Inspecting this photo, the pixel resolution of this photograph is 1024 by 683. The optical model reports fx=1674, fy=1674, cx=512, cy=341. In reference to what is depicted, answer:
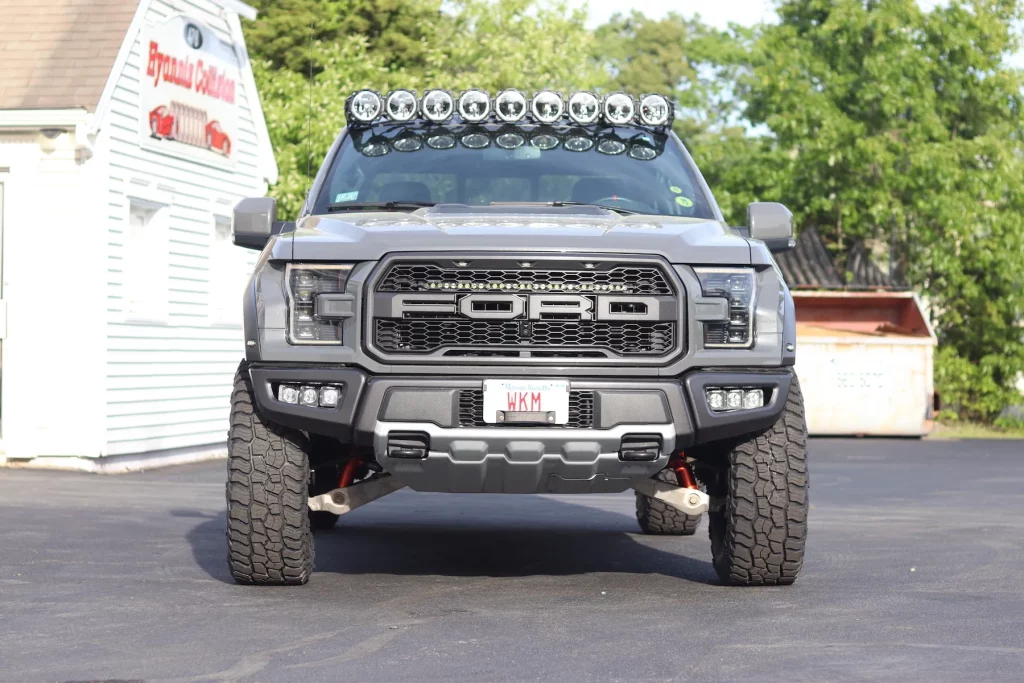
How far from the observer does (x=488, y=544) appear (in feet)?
33.0

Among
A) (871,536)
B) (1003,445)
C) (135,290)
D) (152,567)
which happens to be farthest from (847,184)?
(152,567)

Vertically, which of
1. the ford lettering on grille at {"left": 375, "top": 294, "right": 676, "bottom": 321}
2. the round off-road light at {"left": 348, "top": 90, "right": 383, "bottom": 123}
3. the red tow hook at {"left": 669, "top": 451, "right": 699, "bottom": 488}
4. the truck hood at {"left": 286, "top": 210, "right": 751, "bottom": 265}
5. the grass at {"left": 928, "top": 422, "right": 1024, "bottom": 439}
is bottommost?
the grass at {"left": 928, "top": 422, "right": 1024, "bottom": 439}

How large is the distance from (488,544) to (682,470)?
2.52 m

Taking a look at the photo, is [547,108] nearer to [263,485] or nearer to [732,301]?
[732,301]

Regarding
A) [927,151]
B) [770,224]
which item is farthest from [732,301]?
[927,151]

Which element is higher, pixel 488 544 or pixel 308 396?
pixel 308 396

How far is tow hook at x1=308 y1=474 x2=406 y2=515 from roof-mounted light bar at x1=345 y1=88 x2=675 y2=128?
209cm

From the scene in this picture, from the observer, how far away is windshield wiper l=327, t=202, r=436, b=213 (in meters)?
7.96

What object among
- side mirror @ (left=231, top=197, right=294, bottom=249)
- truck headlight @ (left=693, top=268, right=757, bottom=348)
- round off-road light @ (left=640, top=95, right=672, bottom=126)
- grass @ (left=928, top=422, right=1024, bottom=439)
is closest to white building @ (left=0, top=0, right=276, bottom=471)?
round off-road light @ (left=640, top=95, right=672, bottom=126)

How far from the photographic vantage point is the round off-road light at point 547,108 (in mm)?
8805

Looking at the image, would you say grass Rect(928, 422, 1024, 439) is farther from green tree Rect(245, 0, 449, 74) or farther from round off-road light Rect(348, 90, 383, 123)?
green tree Rect(245, 0, 449, 74)

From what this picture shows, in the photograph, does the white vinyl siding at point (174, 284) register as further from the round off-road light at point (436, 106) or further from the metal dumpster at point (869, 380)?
the round off-road light at point (436, 106)

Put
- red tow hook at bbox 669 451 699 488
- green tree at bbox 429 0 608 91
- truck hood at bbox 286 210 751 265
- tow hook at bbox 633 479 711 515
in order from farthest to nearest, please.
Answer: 1. green tree at bbox 429 0 608 91
2. red tow hook at bbox 669 451 699 488
3. tow hook at bbox 633 479 711 515
4. truck hood at bbox 286 210 751 265

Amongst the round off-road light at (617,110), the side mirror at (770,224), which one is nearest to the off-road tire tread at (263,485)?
the side mirror at (770,224)
